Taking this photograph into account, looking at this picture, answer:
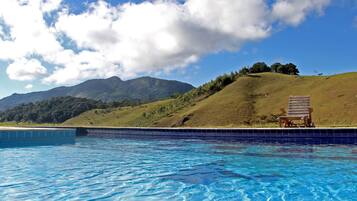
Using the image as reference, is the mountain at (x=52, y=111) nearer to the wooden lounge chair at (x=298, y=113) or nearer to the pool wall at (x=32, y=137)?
the pool wall at (x=32, y=137)

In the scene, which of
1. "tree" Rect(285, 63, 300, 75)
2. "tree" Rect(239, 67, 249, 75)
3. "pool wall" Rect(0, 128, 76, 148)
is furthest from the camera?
"tree" Rect(285, 63, 300, 75)

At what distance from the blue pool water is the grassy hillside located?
49.8 ft

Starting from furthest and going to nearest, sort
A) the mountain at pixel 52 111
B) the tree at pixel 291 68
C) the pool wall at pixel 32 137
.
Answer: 1. the mountain at pixel 52 111
2. the tree at pixel 291 68
3. the pool wall at pixel 32 137

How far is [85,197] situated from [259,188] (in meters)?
3.47

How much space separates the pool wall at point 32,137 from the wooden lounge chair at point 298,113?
41.0ft

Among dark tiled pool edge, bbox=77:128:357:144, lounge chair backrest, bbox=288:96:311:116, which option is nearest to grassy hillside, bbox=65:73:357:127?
lounge chair backrest, bbox=288:96:311:116

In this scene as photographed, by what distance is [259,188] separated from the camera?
720 centimetres

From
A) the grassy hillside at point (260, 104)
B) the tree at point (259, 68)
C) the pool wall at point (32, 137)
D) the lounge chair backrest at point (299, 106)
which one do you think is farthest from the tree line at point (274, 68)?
the pool wall at point (32, 137)

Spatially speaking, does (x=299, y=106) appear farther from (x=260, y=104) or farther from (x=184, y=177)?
(x=184, y=177)

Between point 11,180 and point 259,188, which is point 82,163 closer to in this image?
point 11,180

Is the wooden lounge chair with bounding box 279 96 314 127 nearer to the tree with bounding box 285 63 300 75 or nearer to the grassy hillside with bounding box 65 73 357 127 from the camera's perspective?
the grassy hillside with bounding box 65 73 357 127

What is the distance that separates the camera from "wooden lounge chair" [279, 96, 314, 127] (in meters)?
20.4

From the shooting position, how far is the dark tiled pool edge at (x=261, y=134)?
54.2 ft

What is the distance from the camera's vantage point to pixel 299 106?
21906mm
